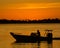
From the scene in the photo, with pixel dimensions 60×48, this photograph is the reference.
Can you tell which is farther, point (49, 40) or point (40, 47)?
point (49, 40)

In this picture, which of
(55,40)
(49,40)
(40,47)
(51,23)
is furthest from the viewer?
(51,23)

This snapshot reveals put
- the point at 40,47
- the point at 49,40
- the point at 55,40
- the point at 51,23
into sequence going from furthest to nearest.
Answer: the point at 51,23 < the point at 55,40 < the point at 49,40 < the point at 40,47

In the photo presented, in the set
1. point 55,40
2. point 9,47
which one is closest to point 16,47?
point 9,47

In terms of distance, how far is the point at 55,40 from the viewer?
2336 centimetres

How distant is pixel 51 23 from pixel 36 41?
107 ft

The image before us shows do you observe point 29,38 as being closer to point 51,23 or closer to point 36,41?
point 36,41

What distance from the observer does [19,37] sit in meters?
22.2

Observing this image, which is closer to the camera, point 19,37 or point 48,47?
point 48,47

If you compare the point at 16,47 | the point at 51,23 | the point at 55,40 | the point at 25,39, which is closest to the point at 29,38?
the point at 25,39

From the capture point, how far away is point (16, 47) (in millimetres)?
18125

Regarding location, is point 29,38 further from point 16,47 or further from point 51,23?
point 51,23

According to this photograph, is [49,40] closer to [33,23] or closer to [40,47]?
[40,47]

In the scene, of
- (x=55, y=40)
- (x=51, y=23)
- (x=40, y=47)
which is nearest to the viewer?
(x=40, y=47)

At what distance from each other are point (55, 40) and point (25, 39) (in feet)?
6.95
